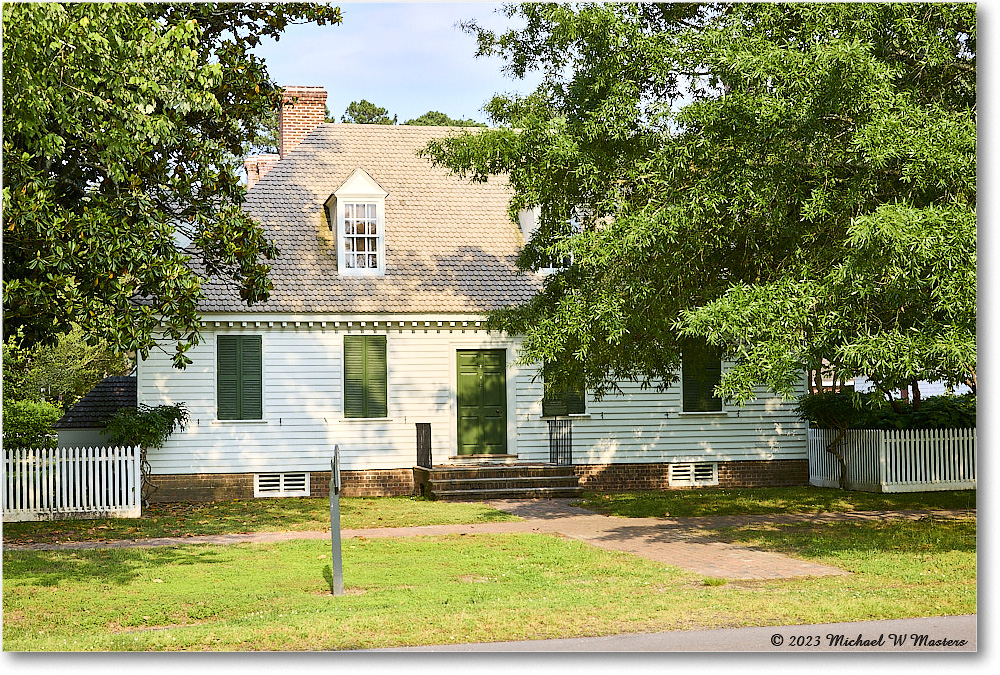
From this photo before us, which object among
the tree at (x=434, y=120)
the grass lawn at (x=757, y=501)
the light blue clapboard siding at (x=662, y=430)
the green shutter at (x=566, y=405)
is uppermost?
the tree at (x=434, y=120)

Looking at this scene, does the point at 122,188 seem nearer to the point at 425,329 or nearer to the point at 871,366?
the point at 871,366

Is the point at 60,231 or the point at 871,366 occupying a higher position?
the point at 60,231

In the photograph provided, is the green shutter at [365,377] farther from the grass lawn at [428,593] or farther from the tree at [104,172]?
the tree at [104,172]

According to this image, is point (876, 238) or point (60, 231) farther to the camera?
point (60, 231)

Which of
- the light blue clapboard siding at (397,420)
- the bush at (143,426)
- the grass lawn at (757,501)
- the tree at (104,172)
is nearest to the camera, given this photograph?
the tree at (104,172)

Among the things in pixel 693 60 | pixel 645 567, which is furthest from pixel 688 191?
pixel 645 567

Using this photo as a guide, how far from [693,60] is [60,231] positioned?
257 inches

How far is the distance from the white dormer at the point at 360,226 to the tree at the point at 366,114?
978 cm

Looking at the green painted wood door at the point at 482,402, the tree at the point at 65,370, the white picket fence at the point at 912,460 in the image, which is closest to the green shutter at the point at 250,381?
the green painted wood door at the point at 482,402

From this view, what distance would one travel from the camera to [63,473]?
1606 centimetres

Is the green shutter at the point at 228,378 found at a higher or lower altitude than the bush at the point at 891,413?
higher

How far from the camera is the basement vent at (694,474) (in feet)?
66.6

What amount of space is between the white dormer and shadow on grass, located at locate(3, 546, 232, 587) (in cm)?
771

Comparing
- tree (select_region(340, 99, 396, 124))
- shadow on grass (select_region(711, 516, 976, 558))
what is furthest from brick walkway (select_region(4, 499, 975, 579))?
tree (select_region(340, 99, 396, 124))
